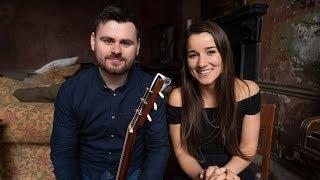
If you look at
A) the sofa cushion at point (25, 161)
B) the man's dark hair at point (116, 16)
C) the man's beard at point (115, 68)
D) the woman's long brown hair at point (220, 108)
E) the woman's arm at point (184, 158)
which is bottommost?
the sofa cushion at point (25, 161)

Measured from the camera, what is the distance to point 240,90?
151 centimetres

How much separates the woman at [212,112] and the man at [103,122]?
10 cm

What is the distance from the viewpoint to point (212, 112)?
152cm

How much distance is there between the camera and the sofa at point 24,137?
5.99ft

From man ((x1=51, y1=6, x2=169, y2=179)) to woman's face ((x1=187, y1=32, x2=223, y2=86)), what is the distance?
213 mm

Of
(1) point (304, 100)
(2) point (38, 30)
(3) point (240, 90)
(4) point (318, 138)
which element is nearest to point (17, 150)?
(3) point (240, 90)

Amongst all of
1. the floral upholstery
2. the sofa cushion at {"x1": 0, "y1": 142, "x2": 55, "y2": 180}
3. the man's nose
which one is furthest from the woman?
the floral upholstery

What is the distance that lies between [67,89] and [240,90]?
2.55 ft

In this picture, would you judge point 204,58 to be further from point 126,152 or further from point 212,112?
point 126,152

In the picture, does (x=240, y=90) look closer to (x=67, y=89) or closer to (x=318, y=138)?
(x=318, y=138)

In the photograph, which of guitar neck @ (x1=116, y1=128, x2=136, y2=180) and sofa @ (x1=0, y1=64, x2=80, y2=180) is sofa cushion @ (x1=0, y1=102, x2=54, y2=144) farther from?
guitar neck @ (x1=116, y1=128, x2=136, y2=180)

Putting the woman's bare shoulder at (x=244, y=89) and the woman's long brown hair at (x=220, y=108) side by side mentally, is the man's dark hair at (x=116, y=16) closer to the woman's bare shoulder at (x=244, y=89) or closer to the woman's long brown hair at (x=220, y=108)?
the woman's long brown hair at (x=220, y=108)

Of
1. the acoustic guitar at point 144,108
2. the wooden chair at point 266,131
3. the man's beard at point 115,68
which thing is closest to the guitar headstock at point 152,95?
the acoustic guitar at point 144,108

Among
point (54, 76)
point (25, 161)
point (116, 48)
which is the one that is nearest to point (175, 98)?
point (116, 48)
